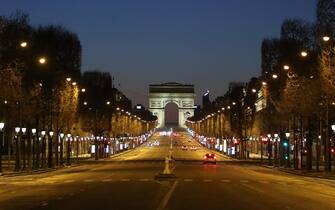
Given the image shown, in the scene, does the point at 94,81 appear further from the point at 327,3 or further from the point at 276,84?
the point at 327,3

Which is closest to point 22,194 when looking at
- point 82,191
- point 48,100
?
point 82,191

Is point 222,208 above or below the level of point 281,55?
below

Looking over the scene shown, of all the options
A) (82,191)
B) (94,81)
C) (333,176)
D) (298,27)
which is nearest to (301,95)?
(333,176)

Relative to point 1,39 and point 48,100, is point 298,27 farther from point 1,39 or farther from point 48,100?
point 1,39

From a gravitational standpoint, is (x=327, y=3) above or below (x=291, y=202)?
above

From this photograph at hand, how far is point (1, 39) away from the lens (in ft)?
192

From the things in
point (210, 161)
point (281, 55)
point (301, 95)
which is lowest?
point (210, 161)

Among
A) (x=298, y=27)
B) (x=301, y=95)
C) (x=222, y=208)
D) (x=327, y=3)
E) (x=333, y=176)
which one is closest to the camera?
(x=222, y=208)

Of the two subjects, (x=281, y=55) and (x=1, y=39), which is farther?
(x=281, y=55)

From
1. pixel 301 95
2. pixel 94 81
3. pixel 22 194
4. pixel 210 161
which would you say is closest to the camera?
pixel 22 194

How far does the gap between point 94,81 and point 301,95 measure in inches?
3308

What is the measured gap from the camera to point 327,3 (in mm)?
56281

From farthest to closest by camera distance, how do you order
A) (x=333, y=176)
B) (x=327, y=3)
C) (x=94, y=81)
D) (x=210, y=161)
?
(x=94, y=81)
(x=210, y=161)
(x=333, y=176)
(x=327, y=3)

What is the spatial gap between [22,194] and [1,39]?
25.0 meters
